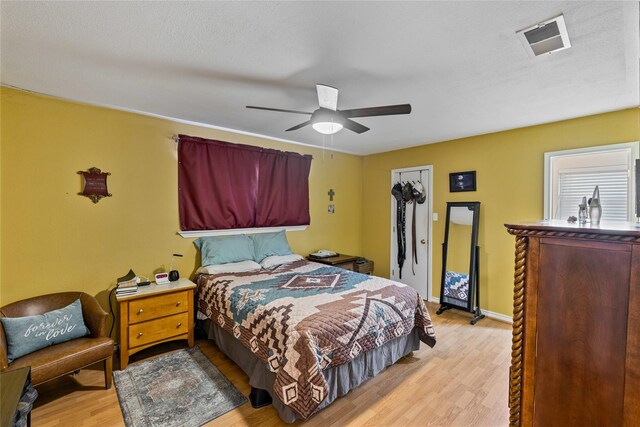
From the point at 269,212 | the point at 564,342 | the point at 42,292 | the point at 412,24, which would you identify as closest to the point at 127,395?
the point at 42,292

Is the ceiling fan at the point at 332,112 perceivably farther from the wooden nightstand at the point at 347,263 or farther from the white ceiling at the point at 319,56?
the wooden nightstand at the point at 347,263

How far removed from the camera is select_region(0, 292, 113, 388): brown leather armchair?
6.33ft

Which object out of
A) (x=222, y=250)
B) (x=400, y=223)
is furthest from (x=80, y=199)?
(x=400, y=223)

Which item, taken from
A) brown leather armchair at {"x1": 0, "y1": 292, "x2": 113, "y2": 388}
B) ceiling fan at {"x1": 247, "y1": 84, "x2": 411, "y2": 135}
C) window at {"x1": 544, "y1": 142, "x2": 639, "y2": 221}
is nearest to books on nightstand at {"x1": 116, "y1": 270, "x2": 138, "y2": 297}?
brown leather armchair at {"x1": 0, "y1": 292, "x2": 113, "y2": 388}

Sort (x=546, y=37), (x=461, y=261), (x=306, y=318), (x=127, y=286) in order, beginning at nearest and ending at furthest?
(x=546, y=37) < (x=306, y=318) < (x=127, y=286) < (x=461, y=261)

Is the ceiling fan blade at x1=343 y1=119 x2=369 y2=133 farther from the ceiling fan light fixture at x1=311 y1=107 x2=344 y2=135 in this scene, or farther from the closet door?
the closet door

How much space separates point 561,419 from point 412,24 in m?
1.89

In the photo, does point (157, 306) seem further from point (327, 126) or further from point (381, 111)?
point (381, 111)

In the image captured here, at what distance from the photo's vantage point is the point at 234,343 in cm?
261

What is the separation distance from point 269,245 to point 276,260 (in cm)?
27

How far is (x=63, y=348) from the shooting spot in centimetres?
211

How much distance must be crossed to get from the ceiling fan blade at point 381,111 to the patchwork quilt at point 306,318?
154 cm

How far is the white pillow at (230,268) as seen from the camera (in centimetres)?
323

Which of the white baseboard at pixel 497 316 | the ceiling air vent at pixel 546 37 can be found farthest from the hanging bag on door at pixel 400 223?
the ceiling air vent at pixel 546 37
